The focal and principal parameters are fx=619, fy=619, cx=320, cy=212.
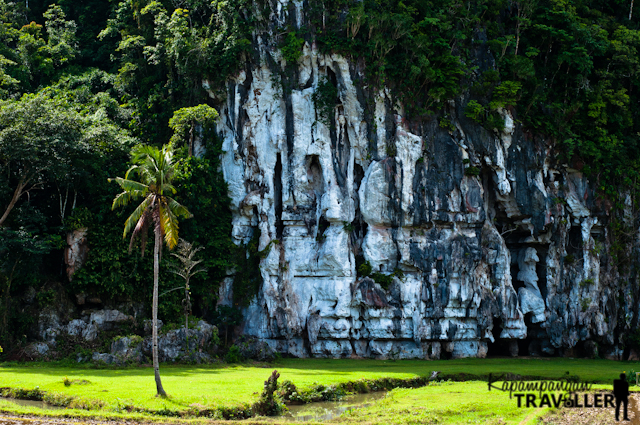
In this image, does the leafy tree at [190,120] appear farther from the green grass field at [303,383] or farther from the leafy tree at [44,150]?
the green grass field at [303,383]

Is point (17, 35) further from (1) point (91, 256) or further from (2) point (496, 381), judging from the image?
(2) point (496, 381)

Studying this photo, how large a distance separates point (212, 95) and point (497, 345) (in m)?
25.0

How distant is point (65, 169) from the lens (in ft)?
109

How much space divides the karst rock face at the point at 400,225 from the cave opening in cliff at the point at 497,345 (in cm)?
16

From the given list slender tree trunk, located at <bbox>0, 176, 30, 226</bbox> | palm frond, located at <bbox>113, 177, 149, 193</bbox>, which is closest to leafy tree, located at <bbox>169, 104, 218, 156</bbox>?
slender tree trunk, located at <bbox>0, 176, 30, 226</bbox>

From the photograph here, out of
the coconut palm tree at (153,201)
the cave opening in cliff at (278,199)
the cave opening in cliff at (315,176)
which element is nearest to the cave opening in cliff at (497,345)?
the cave opening in cliff at (315,176)

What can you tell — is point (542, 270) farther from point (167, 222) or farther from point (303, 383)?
point (167, 222)

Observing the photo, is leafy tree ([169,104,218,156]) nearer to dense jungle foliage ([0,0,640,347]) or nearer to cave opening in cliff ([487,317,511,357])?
dense jungle foliage ([0,0,640,347])

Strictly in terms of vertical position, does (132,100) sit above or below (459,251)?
above

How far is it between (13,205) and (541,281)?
32.2m

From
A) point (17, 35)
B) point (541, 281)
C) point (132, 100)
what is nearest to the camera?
point (541, 281)

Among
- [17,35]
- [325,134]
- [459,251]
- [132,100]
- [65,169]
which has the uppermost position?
[17,35]

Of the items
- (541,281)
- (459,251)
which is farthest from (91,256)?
(541,281)

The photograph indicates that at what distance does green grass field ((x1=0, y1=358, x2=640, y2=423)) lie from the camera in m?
19.9
